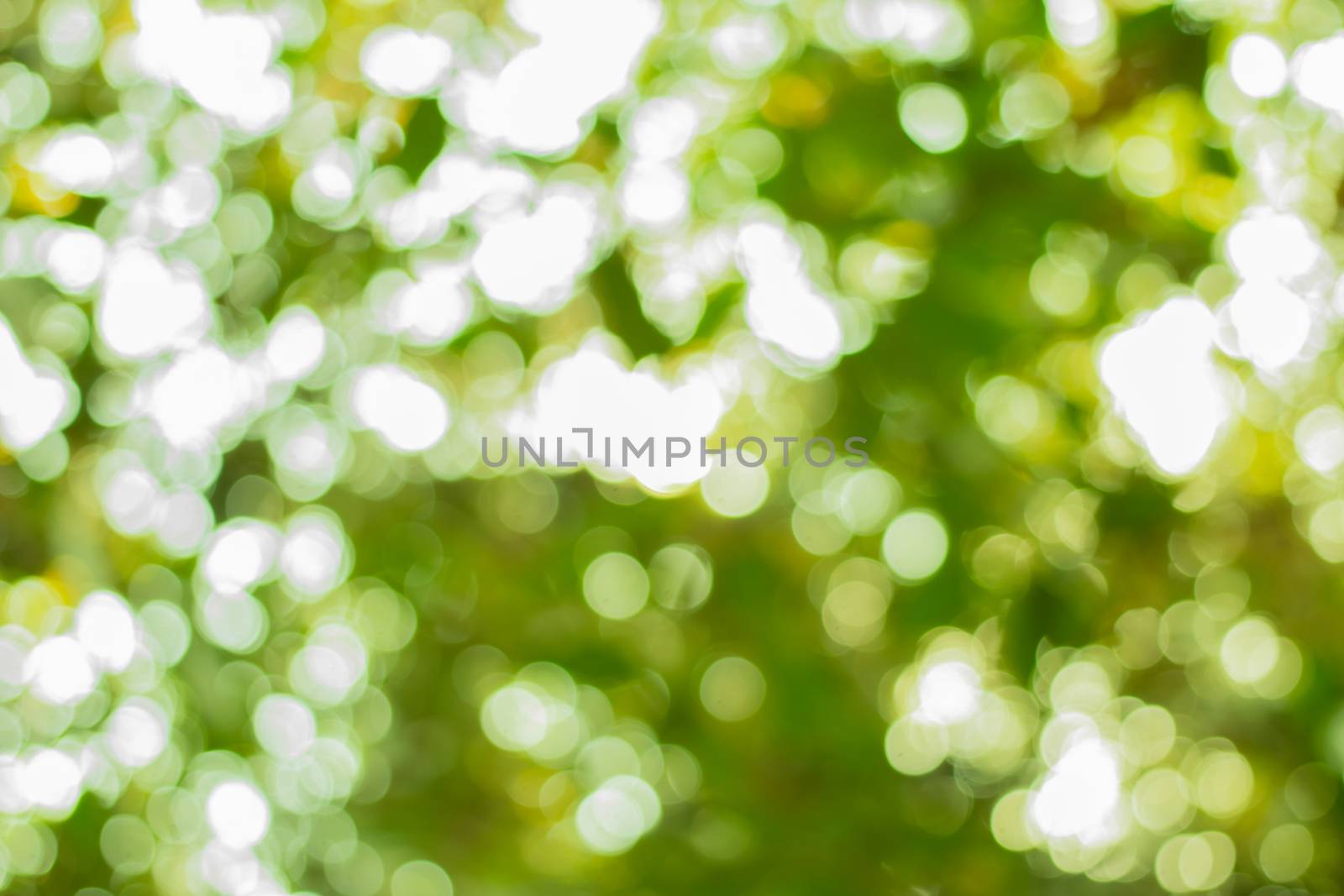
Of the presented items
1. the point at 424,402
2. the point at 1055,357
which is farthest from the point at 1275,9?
the point at 424,402

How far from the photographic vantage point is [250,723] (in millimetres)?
1591

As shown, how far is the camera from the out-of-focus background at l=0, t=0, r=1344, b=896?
90 centimetres

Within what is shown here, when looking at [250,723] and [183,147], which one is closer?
[183,147]

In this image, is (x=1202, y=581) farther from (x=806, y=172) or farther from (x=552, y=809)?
(x=552, y=809)

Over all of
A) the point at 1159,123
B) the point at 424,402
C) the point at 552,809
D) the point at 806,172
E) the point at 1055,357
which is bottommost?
the point at 552,809

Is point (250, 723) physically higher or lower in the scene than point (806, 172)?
lower

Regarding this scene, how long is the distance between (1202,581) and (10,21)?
62.0 inches

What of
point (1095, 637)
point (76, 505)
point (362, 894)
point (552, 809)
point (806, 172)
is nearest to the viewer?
point (806, 172)

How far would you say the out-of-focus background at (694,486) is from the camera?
0.90 meters

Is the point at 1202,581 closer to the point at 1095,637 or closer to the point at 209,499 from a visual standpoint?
the point at 1095,637

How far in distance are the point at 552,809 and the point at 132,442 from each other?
2.82 feet

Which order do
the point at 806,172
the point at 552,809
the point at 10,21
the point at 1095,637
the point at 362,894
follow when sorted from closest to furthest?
the point at 806,172 → the point at 1095,637 → the point at 10,21 → the point at 362,894 → the point at 552,809

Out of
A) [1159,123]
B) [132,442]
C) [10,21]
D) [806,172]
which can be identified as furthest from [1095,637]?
[10,21]

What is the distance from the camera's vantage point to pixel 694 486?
133 centimetres
